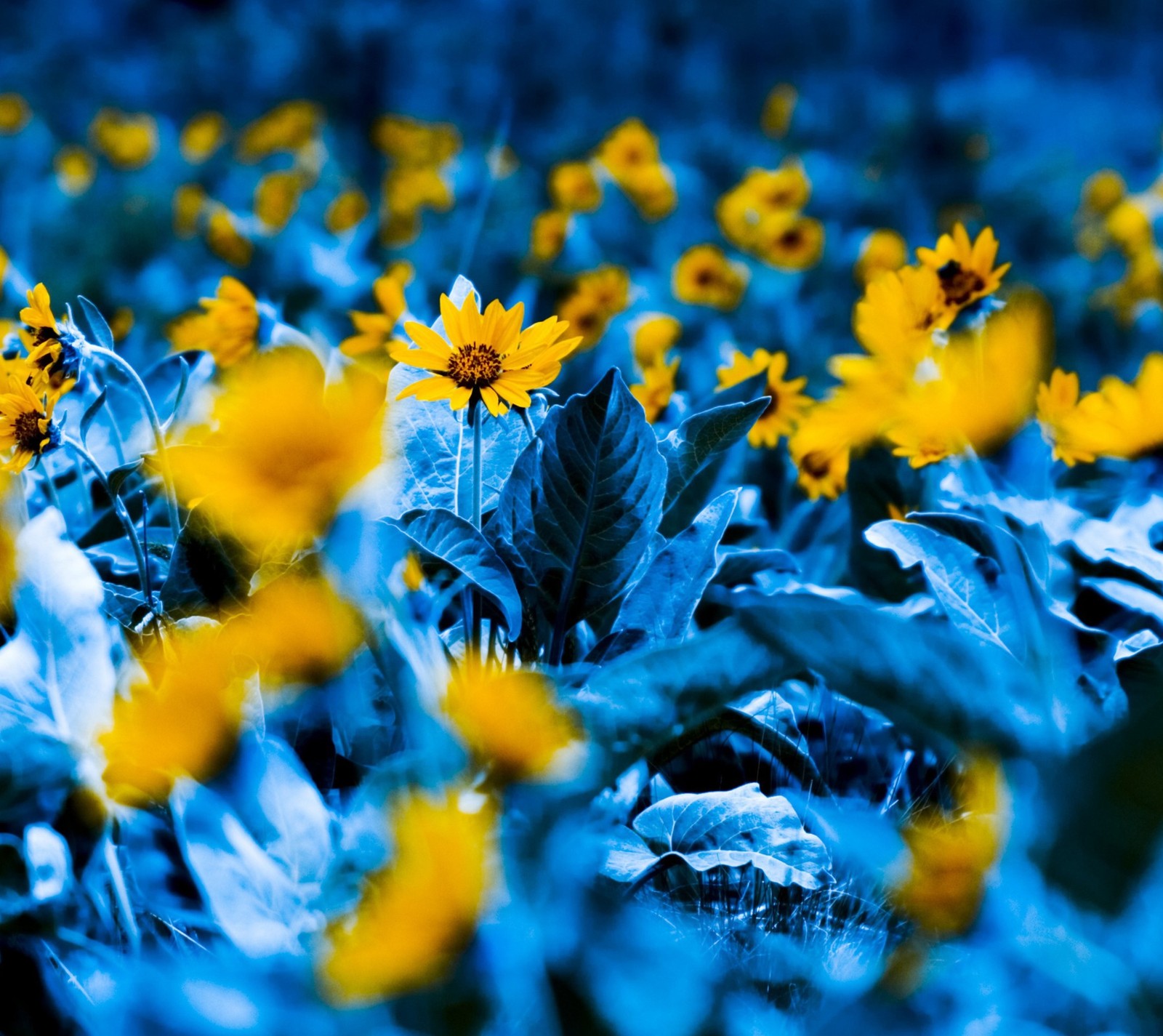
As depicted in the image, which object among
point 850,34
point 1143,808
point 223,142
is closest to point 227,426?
point 1143,808

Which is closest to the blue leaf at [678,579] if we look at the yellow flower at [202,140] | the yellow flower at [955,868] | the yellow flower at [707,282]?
the yellow flower at [955,868]

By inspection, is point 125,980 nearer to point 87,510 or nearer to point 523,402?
point 523,402

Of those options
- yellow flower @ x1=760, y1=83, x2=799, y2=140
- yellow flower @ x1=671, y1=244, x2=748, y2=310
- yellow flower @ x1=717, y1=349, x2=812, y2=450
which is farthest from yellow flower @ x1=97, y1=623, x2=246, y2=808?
yellow flower @ x1=760, y1=83, x2=799, y2=140

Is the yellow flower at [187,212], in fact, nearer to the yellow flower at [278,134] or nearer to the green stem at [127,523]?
the yellow flower at [278,134]

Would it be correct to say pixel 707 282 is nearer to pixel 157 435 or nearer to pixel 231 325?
pixel 231 325

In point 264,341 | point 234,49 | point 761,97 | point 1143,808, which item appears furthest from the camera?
point 234,49
